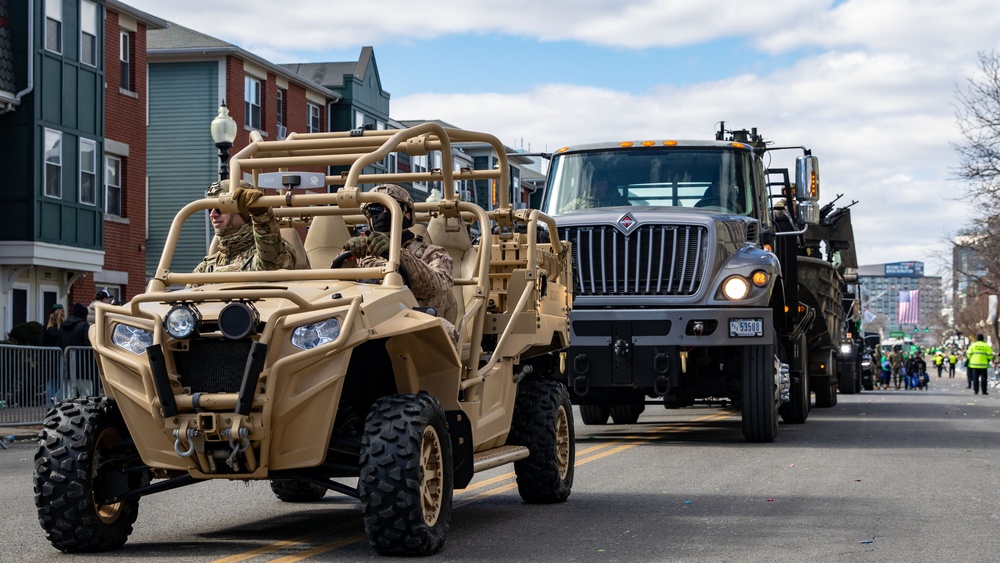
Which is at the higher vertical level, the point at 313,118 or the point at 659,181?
the point at 313,118

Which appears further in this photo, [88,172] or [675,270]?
[88,172]

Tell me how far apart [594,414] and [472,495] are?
31.2 ft

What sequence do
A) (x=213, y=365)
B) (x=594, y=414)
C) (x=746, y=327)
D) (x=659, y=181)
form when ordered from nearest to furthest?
(x=213, y=365), (x=746, y=327), (x=659, y=181), (x=594, y=414)

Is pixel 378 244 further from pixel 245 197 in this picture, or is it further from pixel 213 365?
pixel 213 365

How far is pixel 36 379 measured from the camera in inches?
782

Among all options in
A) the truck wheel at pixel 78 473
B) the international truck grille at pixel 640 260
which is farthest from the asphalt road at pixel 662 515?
the international truck grille at pixel 640 260

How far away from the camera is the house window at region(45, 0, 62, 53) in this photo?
31.4 metres

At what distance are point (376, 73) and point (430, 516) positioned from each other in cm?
4667

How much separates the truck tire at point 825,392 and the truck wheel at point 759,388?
10123 millimetres

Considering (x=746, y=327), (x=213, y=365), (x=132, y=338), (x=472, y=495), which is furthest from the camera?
(x=746, y=327)

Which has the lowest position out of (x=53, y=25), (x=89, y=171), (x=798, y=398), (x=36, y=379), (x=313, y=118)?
(x=798, y=398)

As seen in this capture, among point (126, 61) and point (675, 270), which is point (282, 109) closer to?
point (126, 61)

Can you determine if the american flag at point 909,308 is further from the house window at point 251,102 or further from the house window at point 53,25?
the house window at point 53,25

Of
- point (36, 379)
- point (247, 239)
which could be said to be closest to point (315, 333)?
point (247, 239)
